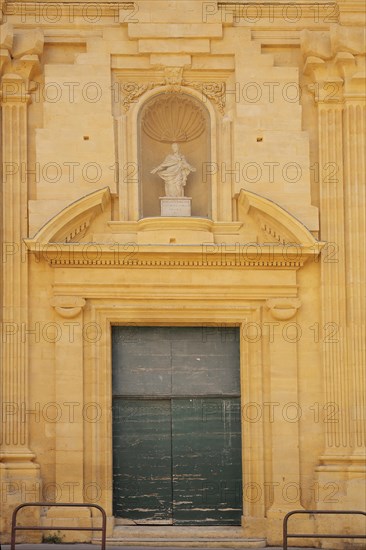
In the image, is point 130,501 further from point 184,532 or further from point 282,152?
point 282,152

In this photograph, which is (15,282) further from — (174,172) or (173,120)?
(173,120)

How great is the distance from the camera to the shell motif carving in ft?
72.4

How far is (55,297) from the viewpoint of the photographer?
21.2m

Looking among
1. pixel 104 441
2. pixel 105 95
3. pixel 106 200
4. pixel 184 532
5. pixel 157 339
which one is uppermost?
pixel 105 95

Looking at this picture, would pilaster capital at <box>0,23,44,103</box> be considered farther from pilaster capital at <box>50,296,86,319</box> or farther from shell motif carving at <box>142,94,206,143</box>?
Answer: pilaster capital at <box>50,296,86,319</box>

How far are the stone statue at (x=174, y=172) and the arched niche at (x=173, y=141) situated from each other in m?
0.25

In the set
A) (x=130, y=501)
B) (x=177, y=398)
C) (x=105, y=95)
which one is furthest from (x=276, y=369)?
(x=105, y=95)

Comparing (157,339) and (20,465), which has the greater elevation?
(157,339)

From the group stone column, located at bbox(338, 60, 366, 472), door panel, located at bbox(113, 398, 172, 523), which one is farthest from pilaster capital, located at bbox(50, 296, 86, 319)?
stone column, located at bbox(338, 60, 366, 472)

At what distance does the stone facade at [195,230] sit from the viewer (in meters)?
21.0

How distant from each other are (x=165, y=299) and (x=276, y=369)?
1949 millimetres

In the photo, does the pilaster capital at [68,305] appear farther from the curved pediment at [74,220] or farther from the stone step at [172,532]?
the stone step at [172,532]

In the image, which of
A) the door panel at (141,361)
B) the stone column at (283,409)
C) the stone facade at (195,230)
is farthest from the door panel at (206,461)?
the stone column at (283,409)

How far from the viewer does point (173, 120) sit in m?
22.3
